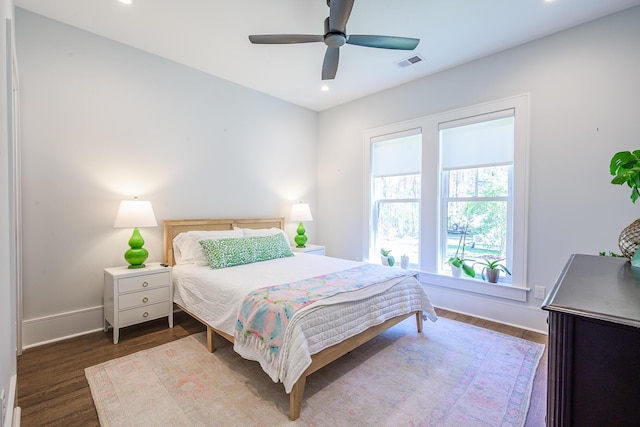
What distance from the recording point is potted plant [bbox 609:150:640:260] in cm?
118

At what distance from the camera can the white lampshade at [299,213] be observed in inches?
170

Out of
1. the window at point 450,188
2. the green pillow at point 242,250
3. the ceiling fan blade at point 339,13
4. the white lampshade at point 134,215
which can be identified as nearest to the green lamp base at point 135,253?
the white lampshade at point 134,215

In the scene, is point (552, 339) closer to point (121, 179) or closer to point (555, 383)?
point (555, 383)

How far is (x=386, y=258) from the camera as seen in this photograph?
4.05 meters

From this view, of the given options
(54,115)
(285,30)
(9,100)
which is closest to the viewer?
(9,100)

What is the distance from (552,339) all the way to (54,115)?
3766mm

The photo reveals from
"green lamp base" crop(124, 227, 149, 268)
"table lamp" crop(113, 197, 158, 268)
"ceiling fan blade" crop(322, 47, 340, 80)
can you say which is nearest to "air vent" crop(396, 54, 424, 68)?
"ceiling fan blade" crop(322, 47, 340, 80)

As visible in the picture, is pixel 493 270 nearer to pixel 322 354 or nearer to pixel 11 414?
pixel 322 354

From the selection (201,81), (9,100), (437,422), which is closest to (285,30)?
(201,81)

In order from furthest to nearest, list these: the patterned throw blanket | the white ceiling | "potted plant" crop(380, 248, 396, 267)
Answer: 1. "potted plant" crop(380, 248, 396, 267)
2. the white ceiling
3. the patterned throw blanket

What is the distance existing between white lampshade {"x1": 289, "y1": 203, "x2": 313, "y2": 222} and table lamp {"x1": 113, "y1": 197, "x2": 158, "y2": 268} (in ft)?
6.54

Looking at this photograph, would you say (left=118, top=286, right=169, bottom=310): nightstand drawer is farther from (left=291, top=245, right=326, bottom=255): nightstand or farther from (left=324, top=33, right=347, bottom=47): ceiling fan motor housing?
(left=324, top=33, right=347, bottom=47): ceiling fan motor housing

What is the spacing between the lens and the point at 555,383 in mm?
737

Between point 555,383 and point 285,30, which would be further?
point 285,30
